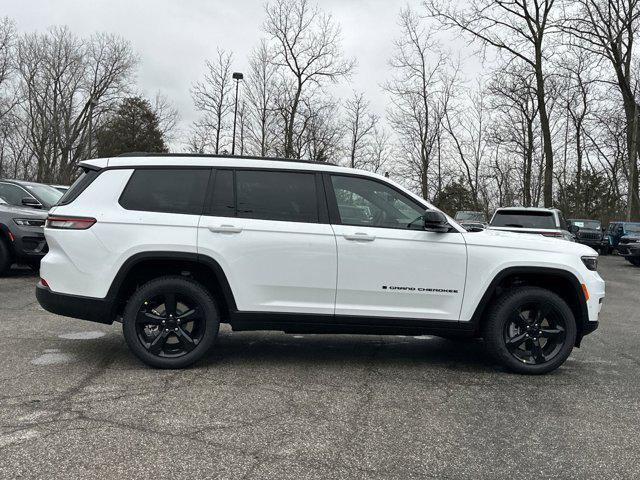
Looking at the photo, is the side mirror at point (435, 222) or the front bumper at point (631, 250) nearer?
the side mirror at point (435, 222)

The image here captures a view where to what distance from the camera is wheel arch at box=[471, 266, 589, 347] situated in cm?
480

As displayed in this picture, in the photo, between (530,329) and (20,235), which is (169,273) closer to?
(530,329)

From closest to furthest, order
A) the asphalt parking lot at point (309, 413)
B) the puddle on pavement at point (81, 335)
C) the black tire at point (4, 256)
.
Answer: the asphalt parking lot at point (309, 413)
the puddle on pavement at point (81, 335)
the black tire at point (4, 256)

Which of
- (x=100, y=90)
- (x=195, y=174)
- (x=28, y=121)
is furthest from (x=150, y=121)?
(x=195, y=174)

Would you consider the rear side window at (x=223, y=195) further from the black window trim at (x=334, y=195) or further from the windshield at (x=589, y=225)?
the windshield at (x=589, y=225)

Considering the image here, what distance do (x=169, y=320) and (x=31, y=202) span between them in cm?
734

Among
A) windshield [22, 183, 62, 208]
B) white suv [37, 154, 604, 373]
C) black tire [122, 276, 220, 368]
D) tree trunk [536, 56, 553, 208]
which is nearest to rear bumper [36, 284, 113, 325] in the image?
white suv [37, 154, 604, 373]

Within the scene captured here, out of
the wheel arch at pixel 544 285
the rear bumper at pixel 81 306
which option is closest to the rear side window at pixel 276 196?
the rear bumper at pixel 81 306

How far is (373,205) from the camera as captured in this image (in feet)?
16.0

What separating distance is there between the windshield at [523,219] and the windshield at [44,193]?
9512 millimetres

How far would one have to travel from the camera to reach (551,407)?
13.6ft

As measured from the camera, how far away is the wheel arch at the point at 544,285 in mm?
4805

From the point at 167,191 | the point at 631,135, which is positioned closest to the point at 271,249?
the point at 167,191

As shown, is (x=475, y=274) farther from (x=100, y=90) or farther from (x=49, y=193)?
(x=100, y=90)
